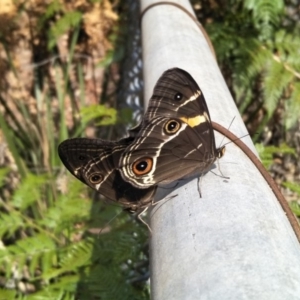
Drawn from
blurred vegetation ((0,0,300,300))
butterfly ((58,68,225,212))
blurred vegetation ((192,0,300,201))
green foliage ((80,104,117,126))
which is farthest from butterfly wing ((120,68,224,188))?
blurred vegetation ((192,0,300,201))

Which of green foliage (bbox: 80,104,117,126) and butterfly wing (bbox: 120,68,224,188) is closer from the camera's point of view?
butterfly wing (bbox: 120,68,224,188)

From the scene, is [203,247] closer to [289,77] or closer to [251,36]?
[289,77]

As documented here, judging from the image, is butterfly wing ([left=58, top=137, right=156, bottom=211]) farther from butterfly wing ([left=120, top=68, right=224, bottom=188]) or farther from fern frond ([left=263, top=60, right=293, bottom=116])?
fern frond ([left=263, top=60, right=293, bottom=116])

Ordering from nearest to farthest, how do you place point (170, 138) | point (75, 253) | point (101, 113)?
1. point (170, 138)
2. point (75, 253)
3. point (101, 113)

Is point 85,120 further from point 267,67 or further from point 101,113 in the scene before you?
point 267,67

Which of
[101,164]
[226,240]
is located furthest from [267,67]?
[226,240]

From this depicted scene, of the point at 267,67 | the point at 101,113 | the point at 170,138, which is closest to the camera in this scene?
the point at 170,138

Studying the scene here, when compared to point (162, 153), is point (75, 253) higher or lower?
lower
